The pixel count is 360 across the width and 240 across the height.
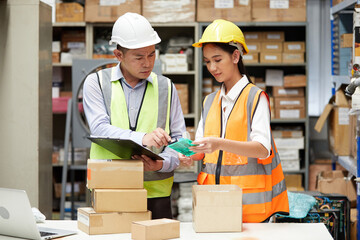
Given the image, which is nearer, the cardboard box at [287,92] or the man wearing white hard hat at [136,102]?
the man wearing white hard hat at [136,102]

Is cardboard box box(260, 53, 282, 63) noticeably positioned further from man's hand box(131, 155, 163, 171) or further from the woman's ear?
man's hand box(131, 155, 163, 171)

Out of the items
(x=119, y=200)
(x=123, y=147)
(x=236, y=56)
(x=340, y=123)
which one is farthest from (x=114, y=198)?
(x=340, y=123)

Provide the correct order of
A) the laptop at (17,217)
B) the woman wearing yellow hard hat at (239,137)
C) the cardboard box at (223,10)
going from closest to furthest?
1. the laptop at (17,217)
2. the woman wearing yellow hard hat at (239,137)
3. the cardboard box at (223,10)

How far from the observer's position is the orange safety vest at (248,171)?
2264 millimetres

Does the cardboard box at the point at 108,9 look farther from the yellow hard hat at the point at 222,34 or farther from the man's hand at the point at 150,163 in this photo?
the man's hand at the point at 150,163

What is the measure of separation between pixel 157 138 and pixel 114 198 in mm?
355

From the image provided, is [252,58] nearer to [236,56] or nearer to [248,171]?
[236,56]

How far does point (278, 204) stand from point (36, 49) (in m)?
1.86

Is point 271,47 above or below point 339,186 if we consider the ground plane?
above

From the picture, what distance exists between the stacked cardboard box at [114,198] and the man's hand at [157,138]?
0.19 metres

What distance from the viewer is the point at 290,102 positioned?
5070 mm

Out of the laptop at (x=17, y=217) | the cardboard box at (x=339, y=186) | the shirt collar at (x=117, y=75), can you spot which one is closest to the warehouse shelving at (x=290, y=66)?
the cardboard box at (x=339, y=186)

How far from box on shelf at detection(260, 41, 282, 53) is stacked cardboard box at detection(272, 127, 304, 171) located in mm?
766

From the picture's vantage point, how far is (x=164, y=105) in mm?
2645
